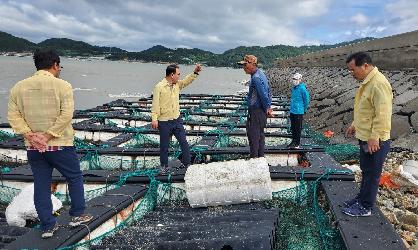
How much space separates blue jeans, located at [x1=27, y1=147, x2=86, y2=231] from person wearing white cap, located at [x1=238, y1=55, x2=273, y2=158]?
3457 mm

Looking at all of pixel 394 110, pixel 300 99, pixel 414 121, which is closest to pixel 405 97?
pixel 394 110

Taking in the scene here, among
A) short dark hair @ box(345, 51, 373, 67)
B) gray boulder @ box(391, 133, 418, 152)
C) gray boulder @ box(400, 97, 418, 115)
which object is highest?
short dark hair @ box(345, 51, 373, 67)

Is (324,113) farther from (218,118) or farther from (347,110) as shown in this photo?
(218,118)

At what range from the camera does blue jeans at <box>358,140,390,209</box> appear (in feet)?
14.8

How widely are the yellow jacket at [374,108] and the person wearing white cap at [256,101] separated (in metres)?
2.14

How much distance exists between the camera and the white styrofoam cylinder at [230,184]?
18.7 ft

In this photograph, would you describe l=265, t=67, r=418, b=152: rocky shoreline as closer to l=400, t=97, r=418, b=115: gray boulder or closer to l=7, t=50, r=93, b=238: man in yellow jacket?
l=400, t=97, r=418, b=115: gray boulder

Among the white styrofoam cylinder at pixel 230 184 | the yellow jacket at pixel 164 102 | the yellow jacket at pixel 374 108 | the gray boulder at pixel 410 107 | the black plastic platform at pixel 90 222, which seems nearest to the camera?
the black plastic platform at pixel 90 222

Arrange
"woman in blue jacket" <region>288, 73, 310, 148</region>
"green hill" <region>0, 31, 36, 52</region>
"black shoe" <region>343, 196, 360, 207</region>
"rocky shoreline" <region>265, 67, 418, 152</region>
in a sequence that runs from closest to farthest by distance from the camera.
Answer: "black shoe" <region>343, 196, 360, 207</region>, "woman in blue jacket" <region>288, 73, 310, 148</region>, "rocky shoreline" <region>265, 67, 418, 152</region>, "green hill" <region>0, 31, 36, 52</region>

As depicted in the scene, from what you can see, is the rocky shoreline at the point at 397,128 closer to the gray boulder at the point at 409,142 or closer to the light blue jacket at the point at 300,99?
the gray boulder at the point at 409,142

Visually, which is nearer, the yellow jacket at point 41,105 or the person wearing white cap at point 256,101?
the yellow jacket at point 41,105

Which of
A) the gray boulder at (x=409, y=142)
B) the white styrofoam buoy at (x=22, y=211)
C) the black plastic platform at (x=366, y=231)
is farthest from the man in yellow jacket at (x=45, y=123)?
the gray boulder at (x=409, y=142)

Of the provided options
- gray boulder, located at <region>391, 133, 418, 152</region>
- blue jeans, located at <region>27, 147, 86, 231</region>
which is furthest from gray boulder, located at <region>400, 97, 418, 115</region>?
blue jeans, located at <region>27, 147, 86, 231</region>

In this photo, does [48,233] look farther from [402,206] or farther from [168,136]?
[402,206]
